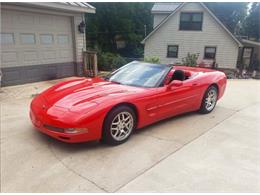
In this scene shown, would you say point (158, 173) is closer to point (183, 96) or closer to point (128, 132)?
point (128, 132)

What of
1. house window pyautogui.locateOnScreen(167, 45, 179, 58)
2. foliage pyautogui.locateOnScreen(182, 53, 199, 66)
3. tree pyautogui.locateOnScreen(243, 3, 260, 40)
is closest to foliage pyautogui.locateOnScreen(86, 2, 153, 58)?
house window pyautogui.locateOnScreen(167, 45, 179, 58)

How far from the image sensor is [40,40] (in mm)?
8070

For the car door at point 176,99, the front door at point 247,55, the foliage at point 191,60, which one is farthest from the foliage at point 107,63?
the front door at point 247,55

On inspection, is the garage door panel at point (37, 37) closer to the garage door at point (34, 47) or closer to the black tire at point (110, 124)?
the garage door at point (34, 47)

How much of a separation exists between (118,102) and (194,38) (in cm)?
1546

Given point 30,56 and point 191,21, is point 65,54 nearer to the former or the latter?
point 30,56

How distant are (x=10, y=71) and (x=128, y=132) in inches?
213

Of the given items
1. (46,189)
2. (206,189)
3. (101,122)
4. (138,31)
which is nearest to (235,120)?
(206,189)

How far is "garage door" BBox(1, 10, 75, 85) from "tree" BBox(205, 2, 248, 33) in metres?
24.8

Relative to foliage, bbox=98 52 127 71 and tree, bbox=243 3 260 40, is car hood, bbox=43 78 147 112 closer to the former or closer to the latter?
foliage, bbox=98 52 127 71

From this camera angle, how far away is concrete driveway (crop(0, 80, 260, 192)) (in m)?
2.57

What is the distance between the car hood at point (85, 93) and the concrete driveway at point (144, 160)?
1.91 feet

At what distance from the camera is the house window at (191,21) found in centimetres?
1709

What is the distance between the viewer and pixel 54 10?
812 centimetres
